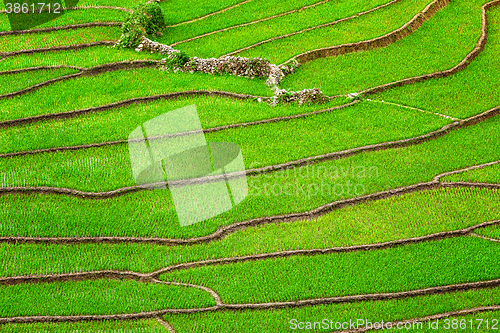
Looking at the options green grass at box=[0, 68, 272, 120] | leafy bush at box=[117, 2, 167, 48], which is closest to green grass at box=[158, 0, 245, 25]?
leafy bush at box=[117, 2, 167, 48]

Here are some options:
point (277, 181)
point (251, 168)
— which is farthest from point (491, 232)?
point (251, 168)

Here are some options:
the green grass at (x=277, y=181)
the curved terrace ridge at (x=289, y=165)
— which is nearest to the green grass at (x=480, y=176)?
the green grass at (x=277, y=181)

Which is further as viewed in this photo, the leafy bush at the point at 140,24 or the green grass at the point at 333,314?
the leafy bush at the point at 140,24

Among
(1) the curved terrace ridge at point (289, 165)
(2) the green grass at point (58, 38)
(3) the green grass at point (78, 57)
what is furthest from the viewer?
(2) the green grass at point (58, 38)

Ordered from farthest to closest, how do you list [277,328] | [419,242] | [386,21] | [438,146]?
[386,21], [438,146], [419,242], [277,328]

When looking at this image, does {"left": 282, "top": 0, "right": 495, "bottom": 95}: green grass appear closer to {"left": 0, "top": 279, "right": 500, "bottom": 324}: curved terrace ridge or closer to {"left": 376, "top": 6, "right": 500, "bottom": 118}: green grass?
{"left": 376, "top": 6, "right": 500, "bottom": 118}: green grass

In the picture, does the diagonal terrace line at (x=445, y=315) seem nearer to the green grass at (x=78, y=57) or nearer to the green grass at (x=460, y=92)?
the green grass at (x=460, y=92)

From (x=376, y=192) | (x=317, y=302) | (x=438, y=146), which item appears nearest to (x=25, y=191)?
(x=317, y=302)

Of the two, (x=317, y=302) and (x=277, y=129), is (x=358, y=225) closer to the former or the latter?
(x=317, y=302)

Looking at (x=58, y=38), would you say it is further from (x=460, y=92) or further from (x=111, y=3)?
(x=460, y=92)
